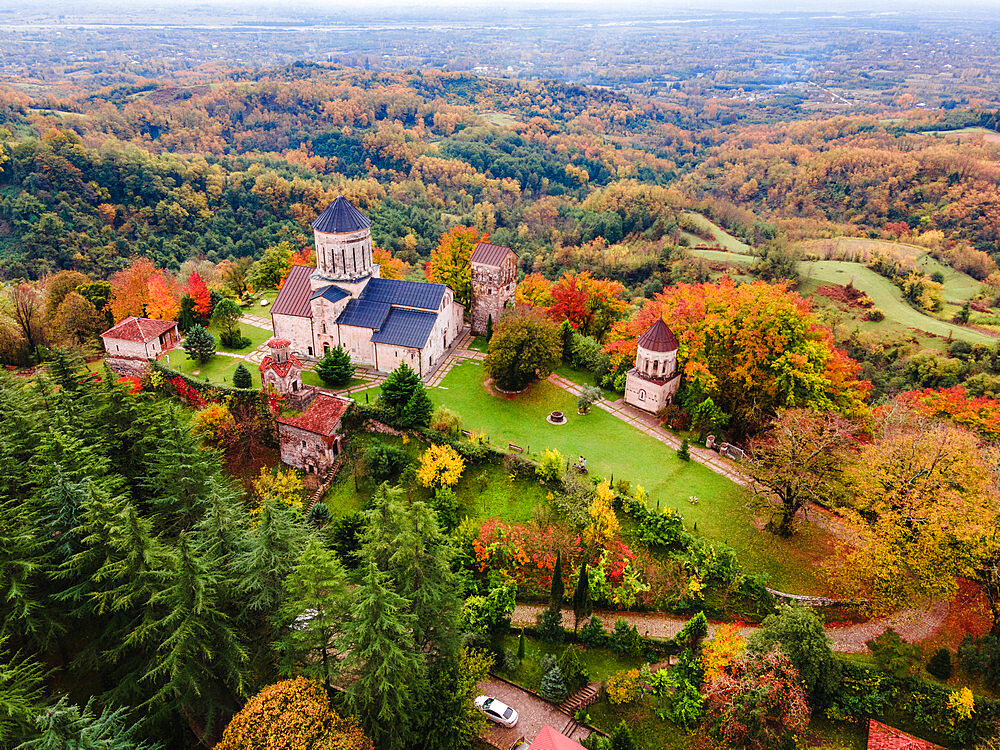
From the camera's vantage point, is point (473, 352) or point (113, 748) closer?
point (113, 748)

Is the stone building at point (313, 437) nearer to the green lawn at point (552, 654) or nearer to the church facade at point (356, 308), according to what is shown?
the church facade at point (356, 308)

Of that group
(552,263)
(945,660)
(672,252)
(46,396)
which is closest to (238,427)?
(46,396)

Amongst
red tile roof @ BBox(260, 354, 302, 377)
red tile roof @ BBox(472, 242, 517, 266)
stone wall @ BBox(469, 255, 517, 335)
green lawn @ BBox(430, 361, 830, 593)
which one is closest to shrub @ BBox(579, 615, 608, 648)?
green lawn @ BBox(430, 361, 830, 593)

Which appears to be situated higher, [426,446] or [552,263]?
[426,446]

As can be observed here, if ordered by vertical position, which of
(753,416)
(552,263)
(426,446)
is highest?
(753,416)

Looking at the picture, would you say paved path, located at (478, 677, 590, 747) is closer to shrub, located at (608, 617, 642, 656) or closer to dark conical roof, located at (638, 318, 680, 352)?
shrub, located at (608, 617, 642, 656)

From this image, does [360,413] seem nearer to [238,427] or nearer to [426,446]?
[426,446]

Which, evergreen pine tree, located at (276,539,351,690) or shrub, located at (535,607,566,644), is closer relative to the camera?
evergreen pine tree, located at (276,539,351,690)
